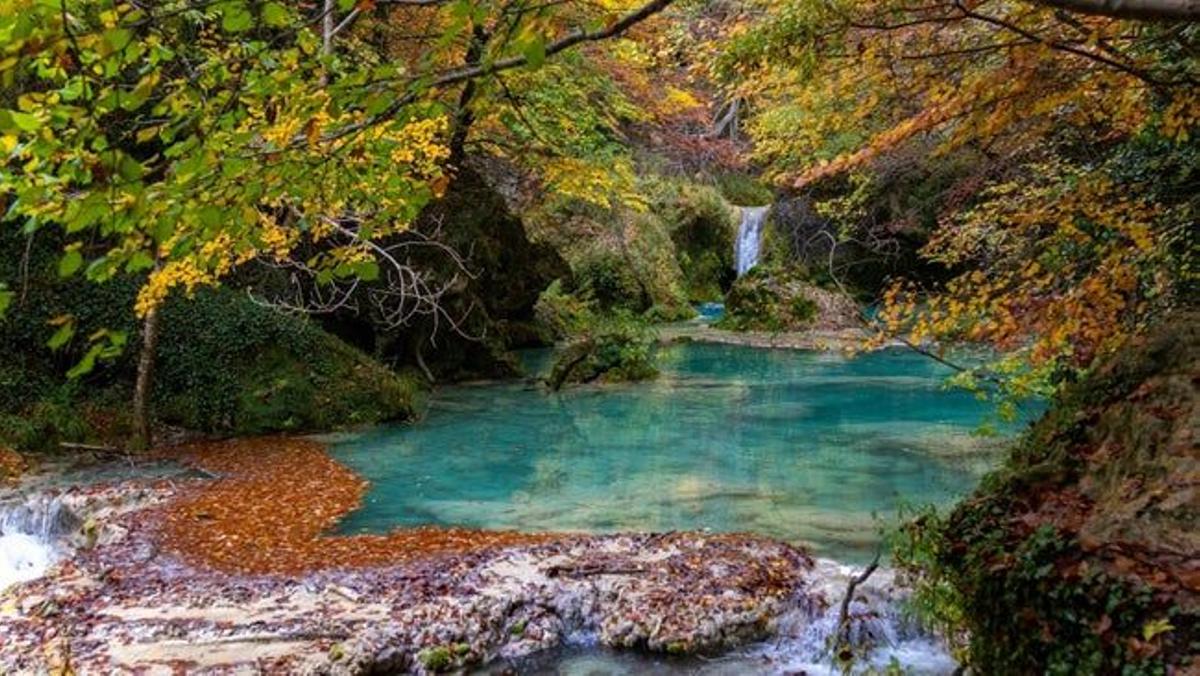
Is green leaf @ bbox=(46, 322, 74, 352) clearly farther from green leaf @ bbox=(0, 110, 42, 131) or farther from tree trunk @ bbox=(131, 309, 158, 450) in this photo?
tree trunk @ bbox=(131, 309, 158, 450)

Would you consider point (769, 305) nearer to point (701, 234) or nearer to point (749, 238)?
point (749, 238)

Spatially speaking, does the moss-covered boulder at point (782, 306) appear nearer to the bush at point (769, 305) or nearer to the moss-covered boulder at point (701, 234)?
the bush at point (769, 305)

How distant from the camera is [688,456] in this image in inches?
481

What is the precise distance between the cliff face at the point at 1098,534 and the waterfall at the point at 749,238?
94.9ft

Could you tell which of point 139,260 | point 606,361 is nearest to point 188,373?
point 606,361

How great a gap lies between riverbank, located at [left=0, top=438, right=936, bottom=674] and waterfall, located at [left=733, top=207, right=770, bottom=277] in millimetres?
25672

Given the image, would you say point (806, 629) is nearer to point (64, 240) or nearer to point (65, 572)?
point (65, 572)

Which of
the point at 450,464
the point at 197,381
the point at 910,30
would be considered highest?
the point at 910,30

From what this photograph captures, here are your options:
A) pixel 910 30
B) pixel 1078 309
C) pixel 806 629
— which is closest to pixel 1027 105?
pixel 1078 309

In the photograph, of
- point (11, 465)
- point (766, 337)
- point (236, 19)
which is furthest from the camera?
point (766, 337)

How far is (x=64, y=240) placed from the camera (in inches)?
493

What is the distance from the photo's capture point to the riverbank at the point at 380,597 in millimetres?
5902

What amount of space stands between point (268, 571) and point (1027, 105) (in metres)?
6.80

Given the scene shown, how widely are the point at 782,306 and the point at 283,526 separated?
19.5 meters
